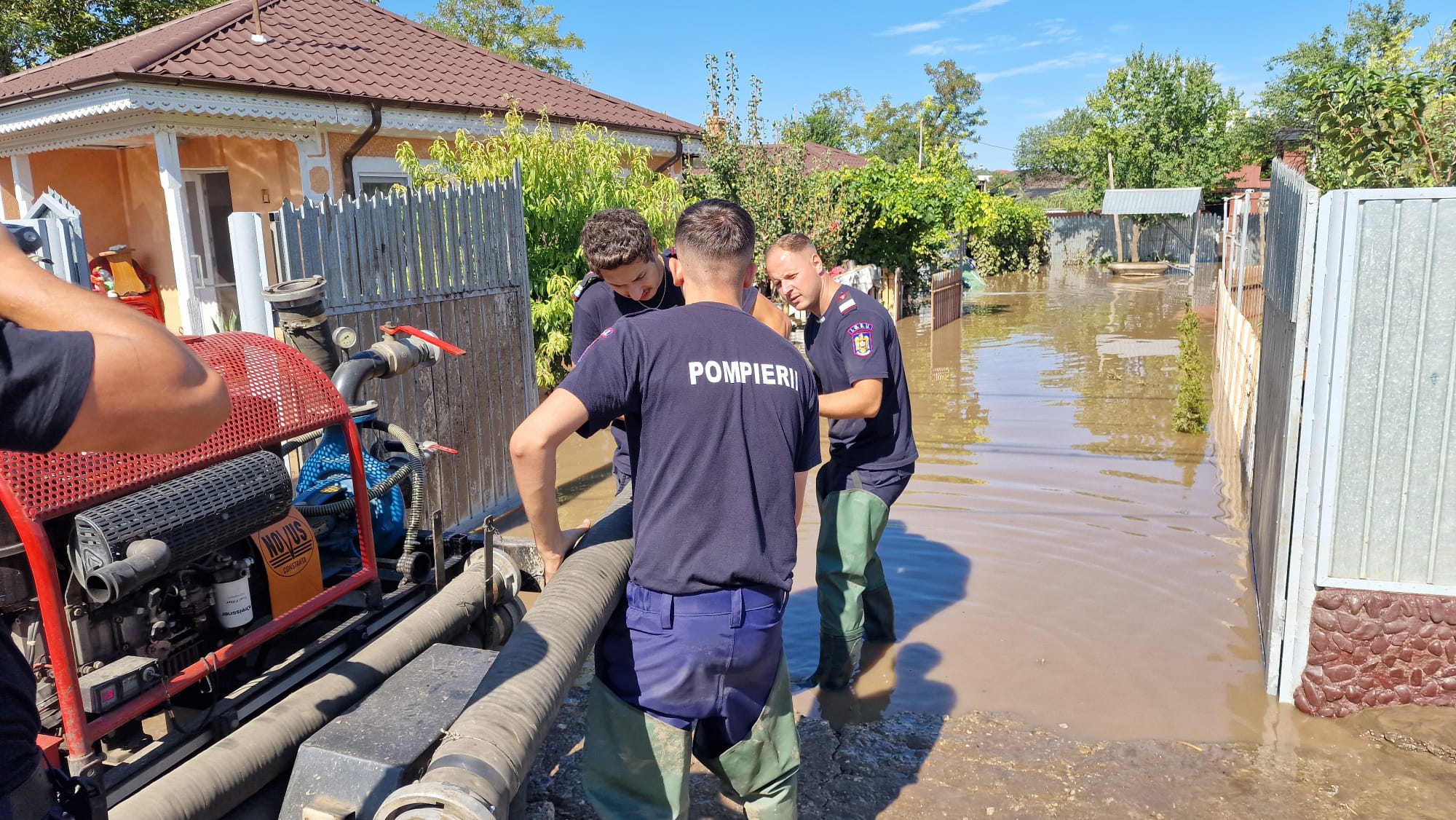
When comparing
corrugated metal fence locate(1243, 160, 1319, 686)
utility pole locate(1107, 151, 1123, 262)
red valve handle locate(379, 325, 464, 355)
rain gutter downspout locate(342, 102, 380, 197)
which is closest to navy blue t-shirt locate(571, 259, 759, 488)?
red valve handle locate(379, 325, 464, 355)

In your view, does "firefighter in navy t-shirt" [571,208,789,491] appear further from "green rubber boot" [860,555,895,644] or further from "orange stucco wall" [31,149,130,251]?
"orange stucco wall" [31,149,130,251]

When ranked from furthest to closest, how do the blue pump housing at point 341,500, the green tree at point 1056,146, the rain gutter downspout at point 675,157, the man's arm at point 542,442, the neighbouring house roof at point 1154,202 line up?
the green tree at point 1056,146 < the neighbouring house roof at point 1154,202 < the rain gutter downspout at point 675,157 < the blue pump housing at point 341,500 < the man's arm at point 542,442

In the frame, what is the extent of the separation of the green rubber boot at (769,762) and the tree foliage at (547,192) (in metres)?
6.74

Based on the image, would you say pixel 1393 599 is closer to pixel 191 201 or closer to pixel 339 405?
pixel 339 405

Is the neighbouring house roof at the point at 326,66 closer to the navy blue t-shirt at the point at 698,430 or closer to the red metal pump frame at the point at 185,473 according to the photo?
the red metal pump frame at the point at 185,473

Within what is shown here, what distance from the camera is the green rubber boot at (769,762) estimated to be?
2611 mm

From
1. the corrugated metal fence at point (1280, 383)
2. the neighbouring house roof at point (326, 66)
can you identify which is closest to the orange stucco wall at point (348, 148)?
the neighbouring house roof at point (326, 66)

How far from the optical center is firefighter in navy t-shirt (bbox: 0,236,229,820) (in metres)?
1.21

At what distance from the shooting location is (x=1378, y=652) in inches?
157

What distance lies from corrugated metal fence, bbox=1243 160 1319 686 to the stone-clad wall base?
170 millimetres

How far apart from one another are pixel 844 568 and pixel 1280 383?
223 centimetres

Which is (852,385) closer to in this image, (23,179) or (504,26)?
(23,179)

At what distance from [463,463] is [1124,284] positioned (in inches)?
984

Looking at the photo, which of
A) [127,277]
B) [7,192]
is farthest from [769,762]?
[7,192]
